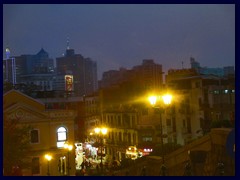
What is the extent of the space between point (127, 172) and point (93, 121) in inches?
43.3

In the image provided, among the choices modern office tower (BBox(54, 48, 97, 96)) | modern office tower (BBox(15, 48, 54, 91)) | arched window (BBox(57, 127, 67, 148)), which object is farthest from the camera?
arched window (BBox(57, 127, 67, 148))

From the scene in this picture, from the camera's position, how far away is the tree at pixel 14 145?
476 cm

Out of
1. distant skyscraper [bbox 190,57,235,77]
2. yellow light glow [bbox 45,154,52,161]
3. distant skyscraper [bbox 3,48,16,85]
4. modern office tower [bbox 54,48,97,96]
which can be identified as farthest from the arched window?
distant skyscraper [bbox 190,57,235,77]

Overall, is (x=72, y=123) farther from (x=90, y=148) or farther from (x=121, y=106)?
(x=121, y=106)

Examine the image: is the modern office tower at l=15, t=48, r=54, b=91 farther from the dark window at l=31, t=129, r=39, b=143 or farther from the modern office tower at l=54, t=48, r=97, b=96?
the dark window at l=31, t=129, r=39, b=143

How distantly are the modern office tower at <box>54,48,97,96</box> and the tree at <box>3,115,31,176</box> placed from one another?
882 mm

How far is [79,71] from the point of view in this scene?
5.31 metres

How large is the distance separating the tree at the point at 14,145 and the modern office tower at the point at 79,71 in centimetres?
88

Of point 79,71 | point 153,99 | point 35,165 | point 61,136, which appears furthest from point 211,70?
point 35,165

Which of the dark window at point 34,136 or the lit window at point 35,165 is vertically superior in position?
the dark window at point 34,136

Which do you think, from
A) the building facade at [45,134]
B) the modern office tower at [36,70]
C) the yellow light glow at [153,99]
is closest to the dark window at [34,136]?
the building facade at [45,134]

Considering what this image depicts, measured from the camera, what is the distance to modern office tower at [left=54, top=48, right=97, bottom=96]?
16.9ft

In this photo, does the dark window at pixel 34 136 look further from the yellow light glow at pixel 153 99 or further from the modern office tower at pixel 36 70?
the yellow light glow at pixel 153 99
